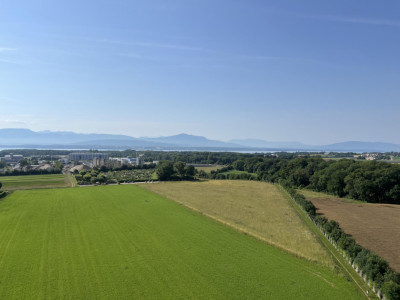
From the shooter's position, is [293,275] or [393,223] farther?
[393,223]

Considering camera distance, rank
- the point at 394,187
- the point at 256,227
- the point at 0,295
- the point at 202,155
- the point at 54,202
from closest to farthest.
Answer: the point at 0,295 → the point at 256,227 → the point at 54,202 → the point at 394,187 → the point at 202,155

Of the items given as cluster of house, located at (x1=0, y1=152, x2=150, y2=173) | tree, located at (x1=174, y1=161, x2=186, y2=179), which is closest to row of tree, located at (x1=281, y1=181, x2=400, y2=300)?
tree, located at (x1=174, y1=161, x2=186, y2=179)

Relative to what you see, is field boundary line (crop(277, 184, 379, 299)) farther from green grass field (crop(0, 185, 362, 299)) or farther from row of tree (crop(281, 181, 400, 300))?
green grass field (crop(0, 185, 362, 299))

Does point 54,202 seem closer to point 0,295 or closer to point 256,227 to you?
point 0,295

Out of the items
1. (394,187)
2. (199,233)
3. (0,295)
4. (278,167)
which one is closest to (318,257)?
(199,233)

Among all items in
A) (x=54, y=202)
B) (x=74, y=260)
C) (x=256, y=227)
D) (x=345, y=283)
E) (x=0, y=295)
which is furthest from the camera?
(x=54, y=202)
